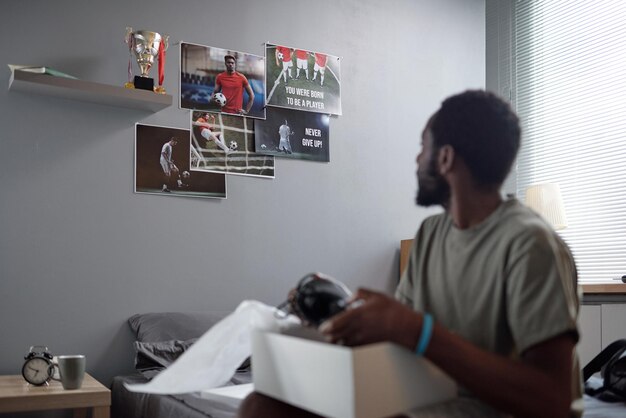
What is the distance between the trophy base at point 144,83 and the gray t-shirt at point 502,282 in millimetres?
1956

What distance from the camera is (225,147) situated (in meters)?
3.25

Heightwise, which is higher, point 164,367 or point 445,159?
point 445,159

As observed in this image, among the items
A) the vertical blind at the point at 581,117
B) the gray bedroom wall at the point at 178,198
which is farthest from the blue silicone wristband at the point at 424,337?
the vertical blind at the point at 581,117

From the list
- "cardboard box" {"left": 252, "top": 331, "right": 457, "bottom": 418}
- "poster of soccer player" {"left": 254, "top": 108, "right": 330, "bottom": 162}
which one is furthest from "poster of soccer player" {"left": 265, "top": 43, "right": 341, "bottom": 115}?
"cardboard box" {"left": 252, "top": 331, "right": 457, "bottom": 418}

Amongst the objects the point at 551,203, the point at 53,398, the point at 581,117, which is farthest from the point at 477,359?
the point at 581,117

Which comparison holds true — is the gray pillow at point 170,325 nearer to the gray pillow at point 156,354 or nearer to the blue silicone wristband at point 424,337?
the gray pillow at point 156,354

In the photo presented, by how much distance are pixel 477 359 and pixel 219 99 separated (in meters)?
2.46

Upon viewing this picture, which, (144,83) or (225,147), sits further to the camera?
(225,147)

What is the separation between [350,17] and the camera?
12.3ft

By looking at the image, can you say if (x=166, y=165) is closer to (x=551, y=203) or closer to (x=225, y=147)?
(x=225, y=147)

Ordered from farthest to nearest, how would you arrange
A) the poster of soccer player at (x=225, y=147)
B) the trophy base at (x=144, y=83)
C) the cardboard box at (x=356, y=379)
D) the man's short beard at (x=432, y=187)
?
the poster of soccer player at (x=225, y=147) < the trophy base at (x=144, y=83) < the man's short beard at (x=432, y=187) < the cardboard box at (x=356, y=379)

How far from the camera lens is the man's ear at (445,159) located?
4.02 ft

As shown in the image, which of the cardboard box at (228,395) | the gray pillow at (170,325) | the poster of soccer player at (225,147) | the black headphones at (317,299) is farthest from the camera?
the poster of soccer player at (225,147)

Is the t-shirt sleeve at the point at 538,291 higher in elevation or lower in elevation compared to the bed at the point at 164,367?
higher
